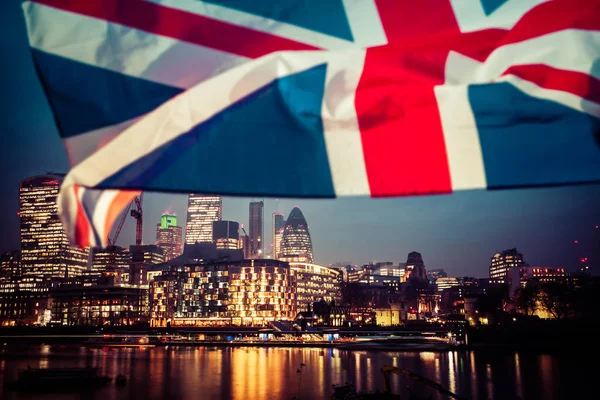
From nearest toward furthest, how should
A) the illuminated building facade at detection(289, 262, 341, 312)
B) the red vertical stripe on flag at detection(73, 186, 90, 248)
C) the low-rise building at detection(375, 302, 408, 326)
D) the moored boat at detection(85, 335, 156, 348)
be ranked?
1. the red vertical stripe on flag at detection(73, 186, 90, 248)
2. the moored boat at detection(85, 335, 156, 348)
3. the low-rise building at detection(375, 302, 408, 326)
4. the illuminated building facade at detection(289, 262, 341, 312)

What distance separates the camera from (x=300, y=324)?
116375 millimetres

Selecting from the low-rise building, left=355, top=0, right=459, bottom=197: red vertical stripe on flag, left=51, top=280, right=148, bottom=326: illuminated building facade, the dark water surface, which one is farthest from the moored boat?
left=355, top=0, right=459, bottom=197: red vertical stripe on flag

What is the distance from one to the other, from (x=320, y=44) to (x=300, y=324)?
11525 centimetres

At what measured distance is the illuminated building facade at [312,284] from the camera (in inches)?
6821

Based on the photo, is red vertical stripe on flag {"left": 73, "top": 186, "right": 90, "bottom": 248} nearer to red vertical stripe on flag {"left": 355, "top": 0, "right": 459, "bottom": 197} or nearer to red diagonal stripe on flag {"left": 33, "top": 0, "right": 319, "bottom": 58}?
red diagonal stripe on flag {"left": 33, "top": 0, "right": 319, "bottom": 58}

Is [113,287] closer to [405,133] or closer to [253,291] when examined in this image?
[253,291]

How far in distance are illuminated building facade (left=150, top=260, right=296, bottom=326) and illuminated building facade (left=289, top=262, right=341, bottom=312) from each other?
9.26 metres

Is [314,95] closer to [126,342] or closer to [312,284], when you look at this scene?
[126,342]

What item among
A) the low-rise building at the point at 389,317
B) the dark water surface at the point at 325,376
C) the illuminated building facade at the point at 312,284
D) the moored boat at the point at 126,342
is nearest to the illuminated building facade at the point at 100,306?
the illuminated building facade at the point at 312,284

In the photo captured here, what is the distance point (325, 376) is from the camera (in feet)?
156

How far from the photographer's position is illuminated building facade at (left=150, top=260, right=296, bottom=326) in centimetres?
15375

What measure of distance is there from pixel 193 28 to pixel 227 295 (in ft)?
509

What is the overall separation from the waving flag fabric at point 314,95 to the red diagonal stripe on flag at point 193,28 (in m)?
0.01

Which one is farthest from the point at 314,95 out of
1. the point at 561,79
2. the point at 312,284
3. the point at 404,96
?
the point at 312,284
